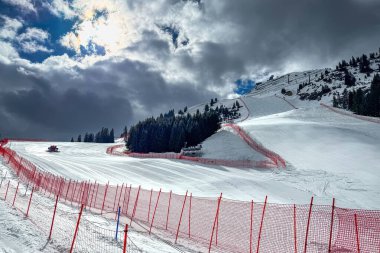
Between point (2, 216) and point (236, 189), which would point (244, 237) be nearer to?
point (2, 216)

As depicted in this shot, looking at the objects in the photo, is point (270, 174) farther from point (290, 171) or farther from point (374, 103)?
point (374, 103)

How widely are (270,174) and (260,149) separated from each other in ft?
51.7

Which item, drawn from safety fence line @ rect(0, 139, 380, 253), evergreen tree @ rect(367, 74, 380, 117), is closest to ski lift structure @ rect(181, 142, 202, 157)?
safety fence line @ rect(0, 139, 380, 253)

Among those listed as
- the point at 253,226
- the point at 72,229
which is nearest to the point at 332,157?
the point at 253,226

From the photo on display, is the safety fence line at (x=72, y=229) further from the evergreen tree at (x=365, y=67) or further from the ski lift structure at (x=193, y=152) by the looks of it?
the evergreen tree at (x=365, y=67)

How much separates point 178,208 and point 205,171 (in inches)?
775

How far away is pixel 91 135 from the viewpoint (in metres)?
172

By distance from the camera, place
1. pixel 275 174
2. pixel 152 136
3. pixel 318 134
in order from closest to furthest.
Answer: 1. pixel 275 174
2. pixel 318 134
3. pixel 152 136

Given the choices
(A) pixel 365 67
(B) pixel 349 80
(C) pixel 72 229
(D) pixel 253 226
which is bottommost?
(C) pixel 72 229

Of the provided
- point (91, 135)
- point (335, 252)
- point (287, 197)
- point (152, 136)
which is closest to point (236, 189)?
point (287, 197)

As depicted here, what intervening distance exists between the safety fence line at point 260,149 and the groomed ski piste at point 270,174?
713 millimetres

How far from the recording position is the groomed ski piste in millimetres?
14453

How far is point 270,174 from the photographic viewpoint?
36969mm

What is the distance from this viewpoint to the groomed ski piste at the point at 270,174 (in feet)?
47.4
